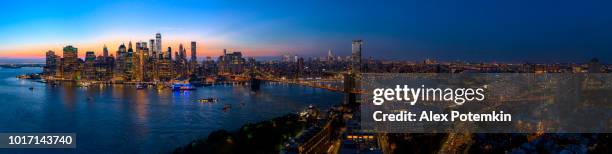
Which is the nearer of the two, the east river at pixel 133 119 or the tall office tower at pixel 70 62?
the east river at pixel 133 119

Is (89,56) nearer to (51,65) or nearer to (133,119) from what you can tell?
(51,65)

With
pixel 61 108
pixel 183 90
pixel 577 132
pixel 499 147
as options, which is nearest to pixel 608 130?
pixel 577 132

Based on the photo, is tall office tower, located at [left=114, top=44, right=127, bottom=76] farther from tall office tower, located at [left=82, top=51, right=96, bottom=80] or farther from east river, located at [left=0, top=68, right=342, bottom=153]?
east river, located at [left=0, top=68, right=342, bottom=153]

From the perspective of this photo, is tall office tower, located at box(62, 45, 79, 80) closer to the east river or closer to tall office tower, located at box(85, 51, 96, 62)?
tall office tower, located at box(85, 51, 96, 62)

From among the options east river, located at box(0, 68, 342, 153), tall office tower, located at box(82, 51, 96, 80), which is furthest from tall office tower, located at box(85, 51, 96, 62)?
east river, located at box(0, 68, 342, 153)

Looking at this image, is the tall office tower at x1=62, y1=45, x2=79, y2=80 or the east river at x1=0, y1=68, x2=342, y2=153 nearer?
the east river at x1=0, y1=68, x2=342, y2=153

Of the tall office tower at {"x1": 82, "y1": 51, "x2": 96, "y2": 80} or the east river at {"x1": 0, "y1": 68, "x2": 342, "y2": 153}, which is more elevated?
the tall office tower at {"x1": 82, "y1": 51, "x2": 96, "y2": 80}

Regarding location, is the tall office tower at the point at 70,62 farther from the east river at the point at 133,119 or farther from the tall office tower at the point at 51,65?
the east river at the point at 133,119

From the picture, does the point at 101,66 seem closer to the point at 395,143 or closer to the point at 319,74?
the point at 319,74

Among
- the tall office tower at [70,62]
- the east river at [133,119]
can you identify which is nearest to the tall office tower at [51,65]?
the tall office tower at [70,62]
